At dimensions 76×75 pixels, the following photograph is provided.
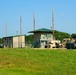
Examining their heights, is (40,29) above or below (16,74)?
above

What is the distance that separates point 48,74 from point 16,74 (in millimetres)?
1893

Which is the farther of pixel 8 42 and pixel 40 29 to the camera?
pixel 8 42

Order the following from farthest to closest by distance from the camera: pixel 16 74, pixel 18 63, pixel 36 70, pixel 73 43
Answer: pixel 73 43
pixel 18 63
pixel 36 70
pixel 16 74

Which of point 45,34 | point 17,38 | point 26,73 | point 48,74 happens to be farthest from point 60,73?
point 17,38

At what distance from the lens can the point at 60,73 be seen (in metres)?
17.7

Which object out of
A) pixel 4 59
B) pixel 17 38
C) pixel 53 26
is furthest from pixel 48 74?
pixel 17 38

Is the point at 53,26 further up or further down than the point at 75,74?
further up

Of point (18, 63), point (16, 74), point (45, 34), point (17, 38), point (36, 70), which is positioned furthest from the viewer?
point (17, 38)

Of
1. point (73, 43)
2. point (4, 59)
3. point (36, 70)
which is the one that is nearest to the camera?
point (36, 70)

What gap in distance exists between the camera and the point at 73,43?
54.3m

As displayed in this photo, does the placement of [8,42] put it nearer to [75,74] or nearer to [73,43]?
[73,43]

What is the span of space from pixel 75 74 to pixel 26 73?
9.67ft

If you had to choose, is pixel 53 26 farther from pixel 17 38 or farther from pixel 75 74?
pixel 75 74

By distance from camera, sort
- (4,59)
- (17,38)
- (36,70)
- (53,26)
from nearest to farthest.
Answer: (36,70)
(4,59)
(53,26)
(17,38)
